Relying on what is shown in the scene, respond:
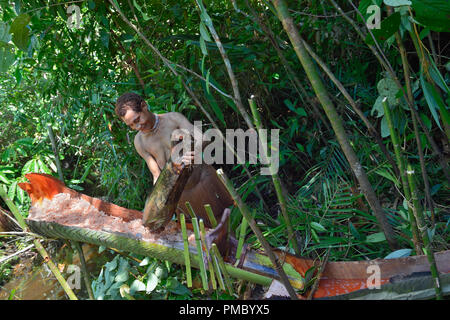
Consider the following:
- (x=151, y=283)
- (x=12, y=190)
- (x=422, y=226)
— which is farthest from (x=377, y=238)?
(x=12, y=190)

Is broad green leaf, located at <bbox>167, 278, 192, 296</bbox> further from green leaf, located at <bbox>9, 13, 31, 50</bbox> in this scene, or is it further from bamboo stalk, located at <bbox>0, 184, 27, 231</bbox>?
green leaf, located at <bbox>9, 13, 31, 50</bbox>


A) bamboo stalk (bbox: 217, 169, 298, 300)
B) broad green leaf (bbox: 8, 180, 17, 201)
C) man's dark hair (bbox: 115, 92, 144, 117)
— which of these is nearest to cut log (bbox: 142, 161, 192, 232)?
man's dark hair (bbox: 115, 92, 144, 117)

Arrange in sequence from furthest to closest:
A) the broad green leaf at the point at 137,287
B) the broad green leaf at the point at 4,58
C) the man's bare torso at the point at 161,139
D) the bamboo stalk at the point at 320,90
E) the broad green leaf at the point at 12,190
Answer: the broad green leaf at the point at 12,190
the broad green leaf at the point at 137,287
the man's bare torso at the point at 161,139
the broad green leaf at the point at 4,58
the bamboo stalk at the point at 320,90

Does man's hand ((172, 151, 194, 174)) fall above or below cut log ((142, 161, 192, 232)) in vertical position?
above

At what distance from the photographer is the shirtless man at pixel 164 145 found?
65.1 inches

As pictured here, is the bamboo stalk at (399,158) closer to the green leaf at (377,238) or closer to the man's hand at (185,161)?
the green leaf at (377,238)

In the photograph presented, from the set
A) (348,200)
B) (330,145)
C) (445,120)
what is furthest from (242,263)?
(330,145)

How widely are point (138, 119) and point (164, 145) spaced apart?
167 mm

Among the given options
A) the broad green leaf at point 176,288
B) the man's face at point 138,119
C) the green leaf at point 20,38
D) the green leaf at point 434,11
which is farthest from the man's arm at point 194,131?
the green leaf at point 434,11

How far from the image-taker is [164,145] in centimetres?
176

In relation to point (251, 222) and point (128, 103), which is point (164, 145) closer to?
point (128, 103)

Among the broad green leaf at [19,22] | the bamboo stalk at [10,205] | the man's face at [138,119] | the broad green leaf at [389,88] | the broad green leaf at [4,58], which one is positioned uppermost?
the broad green leaf at [19,22]

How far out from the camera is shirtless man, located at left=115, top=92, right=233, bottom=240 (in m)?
1.65

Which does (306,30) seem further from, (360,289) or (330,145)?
(360,289)
